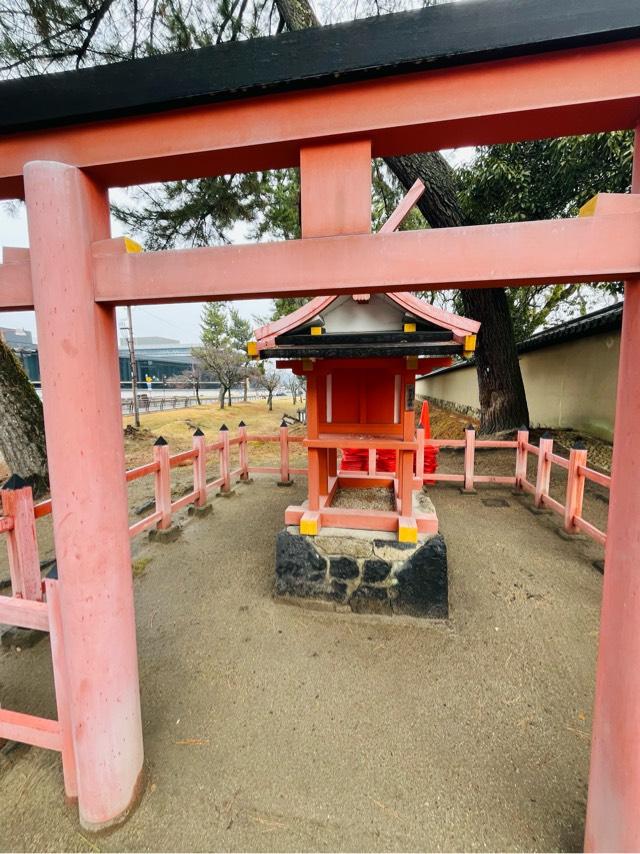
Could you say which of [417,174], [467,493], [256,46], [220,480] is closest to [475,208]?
[417,174]

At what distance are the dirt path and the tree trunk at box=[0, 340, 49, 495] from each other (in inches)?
172

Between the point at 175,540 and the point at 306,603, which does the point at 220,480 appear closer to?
the point at 175,540

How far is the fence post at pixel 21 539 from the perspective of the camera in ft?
9.98


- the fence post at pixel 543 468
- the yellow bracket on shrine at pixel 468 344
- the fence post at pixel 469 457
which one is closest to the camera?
the yellow bracket on shrine at pixel 468 344

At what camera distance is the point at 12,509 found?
305 centimetres

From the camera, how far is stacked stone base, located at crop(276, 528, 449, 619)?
3141mm

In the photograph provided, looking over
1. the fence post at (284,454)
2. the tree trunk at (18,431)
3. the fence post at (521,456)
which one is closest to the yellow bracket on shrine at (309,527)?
the fence post at (284,454)

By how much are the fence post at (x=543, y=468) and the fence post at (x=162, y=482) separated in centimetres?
500

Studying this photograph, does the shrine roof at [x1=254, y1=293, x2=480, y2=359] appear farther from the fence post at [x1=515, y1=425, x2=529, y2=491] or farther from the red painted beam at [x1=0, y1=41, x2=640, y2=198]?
the fence post at [x1=515, y1=425, x2=529, y2=491]

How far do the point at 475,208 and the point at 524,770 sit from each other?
9.06 metres

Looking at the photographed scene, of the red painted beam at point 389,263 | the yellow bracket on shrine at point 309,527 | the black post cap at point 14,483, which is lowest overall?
the yellow bracket on shrine at point 309,527

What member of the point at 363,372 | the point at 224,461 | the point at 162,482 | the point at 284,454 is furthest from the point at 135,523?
the point at 363,372

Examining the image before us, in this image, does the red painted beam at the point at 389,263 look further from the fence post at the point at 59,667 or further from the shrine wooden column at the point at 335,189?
the fence post at the point at 59,667

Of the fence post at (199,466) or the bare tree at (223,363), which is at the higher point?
the bare tree at (223,363)
